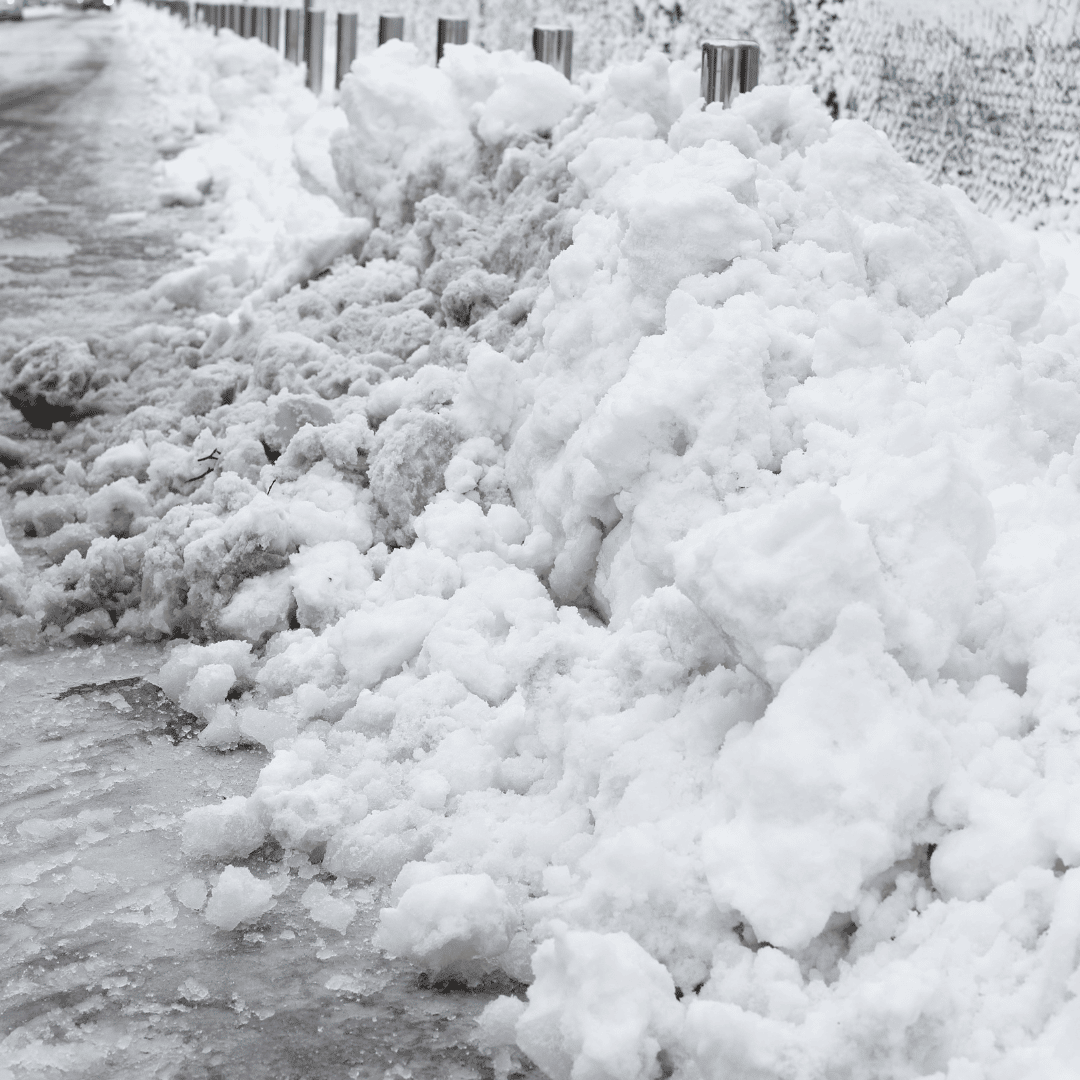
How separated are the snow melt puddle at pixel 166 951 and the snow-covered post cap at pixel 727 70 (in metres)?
2.79

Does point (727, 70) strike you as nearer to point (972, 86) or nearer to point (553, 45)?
point (553, 45)

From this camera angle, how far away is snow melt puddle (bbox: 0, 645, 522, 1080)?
85.0 inches

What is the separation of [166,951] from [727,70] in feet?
11.1

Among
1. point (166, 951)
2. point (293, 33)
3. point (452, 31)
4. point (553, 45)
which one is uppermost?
point (293, 33)

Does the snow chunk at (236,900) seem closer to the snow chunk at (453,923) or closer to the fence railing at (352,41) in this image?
the snow chunk at (453,923)

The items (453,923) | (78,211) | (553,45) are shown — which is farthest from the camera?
(78,211)

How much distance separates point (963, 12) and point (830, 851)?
5.56 meters

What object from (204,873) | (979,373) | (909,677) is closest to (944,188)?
(979,373)

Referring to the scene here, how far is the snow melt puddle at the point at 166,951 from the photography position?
7.09 ft

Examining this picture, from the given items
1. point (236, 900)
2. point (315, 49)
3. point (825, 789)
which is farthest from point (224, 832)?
point (315, 49)

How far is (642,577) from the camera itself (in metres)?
3.05

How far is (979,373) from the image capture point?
316 centimetres

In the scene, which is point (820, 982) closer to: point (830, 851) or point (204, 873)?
point (830, 851)

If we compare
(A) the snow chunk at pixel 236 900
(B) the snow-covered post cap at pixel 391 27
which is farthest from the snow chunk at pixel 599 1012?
(B) the snow-covered post cap at pixel 391 27
